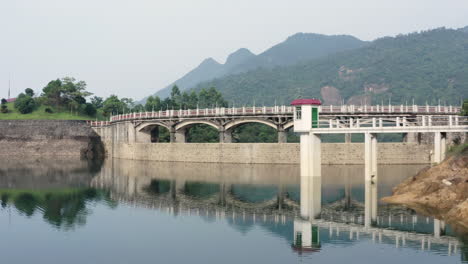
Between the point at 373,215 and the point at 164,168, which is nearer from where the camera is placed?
the point at 373,215

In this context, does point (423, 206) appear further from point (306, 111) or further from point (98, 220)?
point (98, 220)

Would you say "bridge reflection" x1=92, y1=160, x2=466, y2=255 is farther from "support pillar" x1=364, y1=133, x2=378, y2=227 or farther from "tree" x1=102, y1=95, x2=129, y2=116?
"tree" x1=102, y1=95, x2=129, y2=116

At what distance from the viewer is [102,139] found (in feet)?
360

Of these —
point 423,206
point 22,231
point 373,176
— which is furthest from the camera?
point 373,176

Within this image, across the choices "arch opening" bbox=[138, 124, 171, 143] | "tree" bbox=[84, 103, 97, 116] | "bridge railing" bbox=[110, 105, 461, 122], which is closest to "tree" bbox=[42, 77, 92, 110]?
"tree" bbox=[84, 103, 97, 116]

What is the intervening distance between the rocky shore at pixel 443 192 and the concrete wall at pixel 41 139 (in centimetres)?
7686

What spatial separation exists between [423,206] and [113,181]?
3736 centimetres

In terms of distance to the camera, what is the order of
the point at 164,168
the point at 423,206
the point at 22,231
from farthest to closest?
the point at 164,168, the point at 423,206, the point at 22,231

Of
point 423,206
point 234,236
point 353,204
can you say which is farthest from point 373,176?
point 234,236

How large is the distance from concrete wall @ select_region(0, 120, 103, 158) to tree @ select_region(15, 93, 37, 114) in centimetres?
1315

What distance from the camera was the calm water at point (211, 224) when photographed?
26859 mm

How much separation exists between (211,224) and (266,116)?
1748 inches

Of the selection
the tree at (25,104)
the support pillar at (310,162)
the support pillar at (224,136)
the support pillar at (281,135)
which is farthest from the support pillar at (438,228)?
the tree at (25,104)

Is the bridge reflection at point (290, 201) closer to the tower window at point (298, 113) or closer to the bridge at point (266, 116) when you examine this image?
the tower window at point (298, 113)
